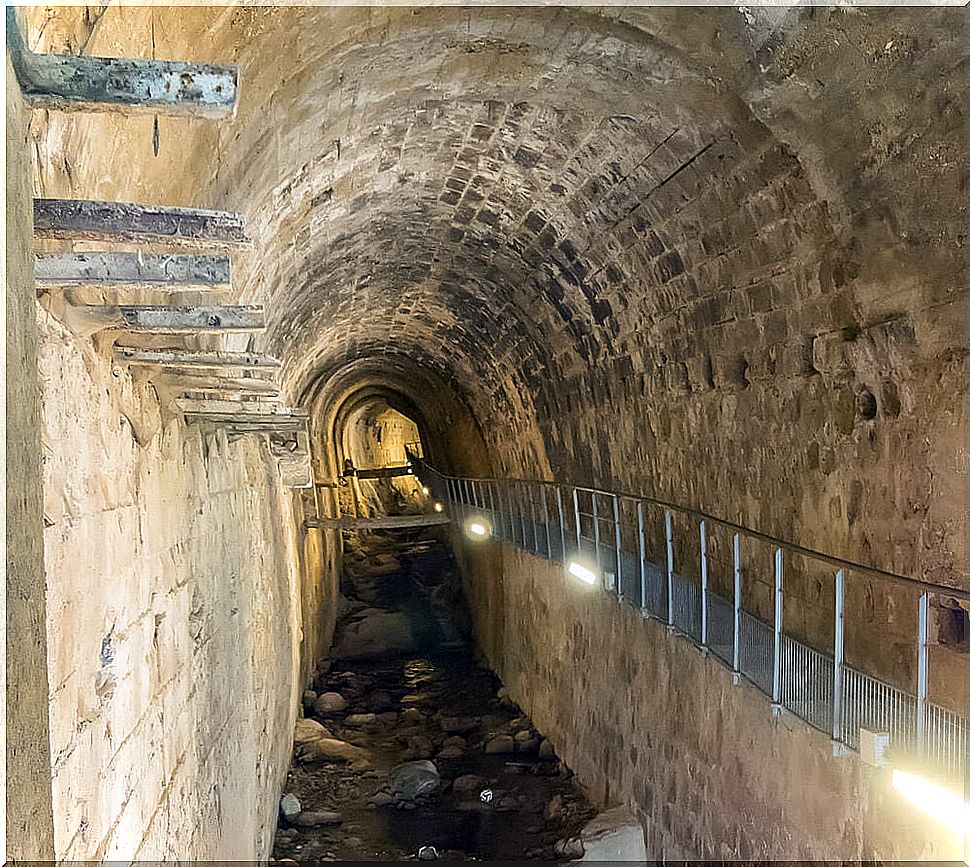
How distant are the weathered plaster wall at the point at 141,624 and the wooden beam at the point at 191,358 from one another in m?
0.11

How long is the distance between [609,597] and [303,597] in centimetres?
606

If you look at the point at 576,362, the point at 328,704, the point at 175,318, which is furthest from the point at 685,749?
the point at 328,704

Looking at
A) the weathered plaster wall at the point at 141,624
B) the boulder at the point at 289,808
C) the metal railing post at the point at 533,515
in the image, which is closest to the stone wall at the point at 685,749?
the metal railing post at the point at 533,515

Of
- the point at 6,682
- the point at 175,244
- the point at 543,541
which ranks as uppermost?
the point at 175,244

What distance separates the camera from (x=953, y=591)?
12.9 feet

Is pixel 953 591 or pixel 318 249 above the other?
pixel 318 249

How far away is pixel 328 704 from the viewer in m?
14.5

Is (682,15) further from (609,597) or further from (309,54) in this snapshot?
(609,597)

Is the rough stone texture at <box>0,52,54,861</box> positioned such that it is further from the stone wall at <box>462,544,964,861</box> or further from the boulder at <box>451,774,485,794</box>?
the boulder at <box>451,774,485,794</box>

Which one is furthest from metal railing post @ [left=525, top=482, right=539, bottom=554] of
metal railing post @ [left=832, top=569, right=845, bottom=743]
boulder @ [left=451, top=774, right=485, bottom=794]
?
metal railing post @ [left=832, top=569, right=845, bottom=743]

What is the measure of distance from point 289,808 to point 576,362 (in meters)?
5.74

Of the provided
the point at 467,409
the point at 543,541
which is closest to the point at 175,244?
the point at 543,541

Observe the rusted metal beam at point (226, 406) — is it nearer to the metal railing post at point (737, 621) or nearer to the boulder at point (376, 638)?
the metal railing post at point (737, 621)

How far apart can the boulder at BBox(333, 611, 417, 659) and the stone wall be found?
569 centimetres
